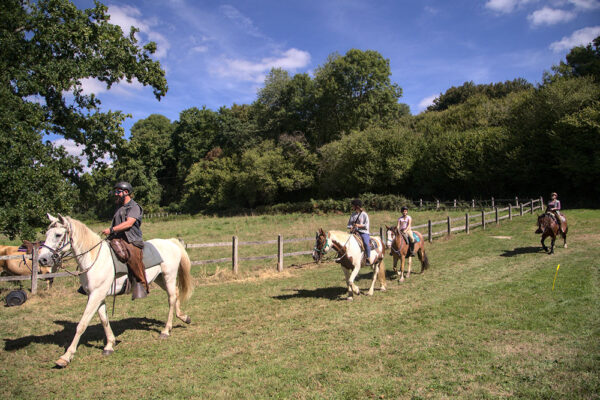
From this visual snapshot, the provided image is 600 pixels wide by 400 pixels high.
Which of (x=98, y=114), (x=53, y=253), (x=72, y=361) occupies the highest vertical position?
(x=98, y=114)

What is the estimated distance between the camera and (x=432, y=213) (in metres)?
30.0

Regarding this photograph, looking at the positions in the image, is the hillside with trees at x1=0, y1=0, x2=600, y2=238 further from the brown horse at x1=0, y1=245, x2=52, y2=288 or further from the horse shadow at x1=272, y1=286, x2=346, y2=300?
the horse shadow at x1=272, y1=286, x2=346, y2=300

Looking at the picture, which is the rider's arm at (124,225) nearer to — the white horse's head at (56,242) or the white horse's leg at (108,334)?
the white horse's head at (56,242)

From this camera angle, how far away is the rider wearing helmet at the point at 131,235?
6.25 metres

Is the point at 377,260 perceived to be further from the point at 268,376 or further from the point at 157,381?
the point at 157,381

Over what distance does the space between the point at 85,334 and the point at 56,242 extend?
238cm

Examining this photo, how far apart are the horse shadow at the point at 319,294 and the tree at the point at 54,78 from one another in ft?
28.2

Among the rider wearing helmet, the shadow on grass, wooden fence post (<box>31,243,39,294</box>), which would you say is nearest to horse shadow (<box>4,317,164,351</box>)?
the rider wearing helmet

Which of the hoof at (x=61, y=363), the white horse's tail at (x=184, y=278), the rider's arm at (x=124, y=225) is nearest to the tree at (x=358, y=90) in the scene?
the white horse's tail at (x=184, y=278)

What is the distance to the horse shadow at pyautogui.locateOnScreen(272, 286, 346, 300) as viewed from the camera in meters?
9.25

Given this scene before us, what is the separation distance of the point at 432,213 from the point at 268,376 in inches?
1090

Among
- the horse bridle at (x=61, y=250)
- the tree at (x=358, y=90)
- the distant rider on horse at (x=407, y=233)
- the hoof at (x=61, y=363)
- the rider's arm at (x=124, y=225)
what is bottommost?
the hoof at (x=61, y=363)

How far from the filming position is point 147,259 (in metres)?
6.59

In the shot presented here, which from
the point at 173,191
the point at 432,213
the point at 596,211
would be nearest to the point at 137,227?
the point at 432,213
